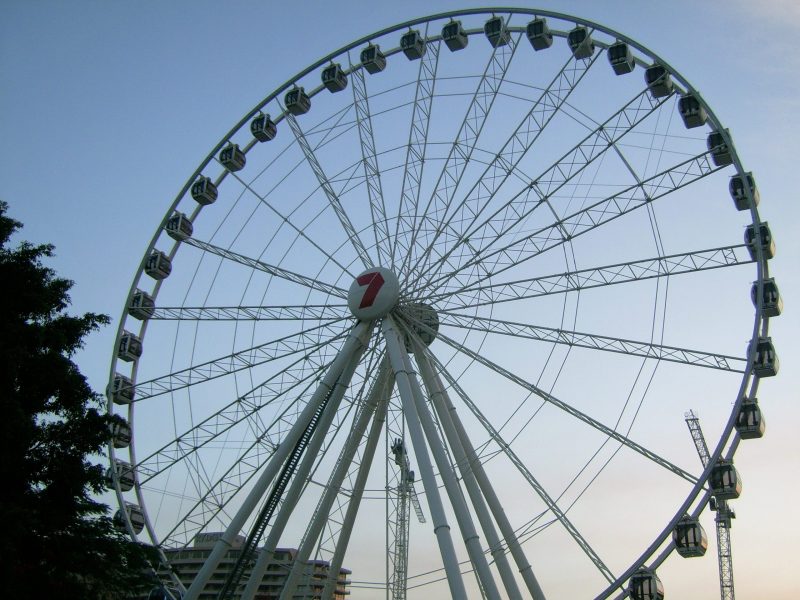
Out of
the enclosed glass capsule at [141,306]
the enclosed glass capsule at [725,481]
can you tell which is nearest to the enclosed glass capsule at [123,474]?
the enclosed glass capsule at [141,306]

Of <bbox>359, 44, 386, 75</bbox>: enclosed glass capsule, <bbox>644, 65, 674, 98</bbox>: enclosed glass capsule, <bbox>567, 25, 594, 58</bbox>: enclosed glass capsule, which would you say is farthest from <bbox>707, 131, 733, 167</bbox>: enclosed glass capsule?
<bbox>359, 44, 386, 75</bbox>: enclosed glass capsule

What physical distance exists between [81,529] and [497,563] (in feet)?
35.3

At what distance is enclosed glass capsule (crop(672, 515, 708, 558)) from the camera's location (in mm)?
23938

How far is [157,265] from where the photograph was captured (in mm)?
33500

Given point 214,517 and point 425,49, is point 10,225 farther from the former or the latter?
point 425,49

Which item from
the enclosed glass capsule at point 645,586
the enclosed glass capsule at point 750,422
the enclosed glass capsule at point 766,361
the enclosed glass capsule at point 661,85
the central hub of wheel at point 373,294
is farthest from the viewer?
the enclosed glass capsule at point 661,85

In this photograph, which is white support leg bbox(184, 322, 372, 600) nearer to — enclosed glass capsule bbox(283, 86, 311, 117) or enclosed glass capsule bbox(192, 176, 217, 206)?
enclosed glass capsule bbox(192, 176, 217, 206)

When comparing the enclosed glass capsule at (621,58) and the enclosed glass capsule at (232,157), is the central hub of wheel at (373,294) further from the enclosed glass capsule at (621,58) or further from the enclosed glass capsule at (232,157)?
the enclosed glass capsule at (621,58)

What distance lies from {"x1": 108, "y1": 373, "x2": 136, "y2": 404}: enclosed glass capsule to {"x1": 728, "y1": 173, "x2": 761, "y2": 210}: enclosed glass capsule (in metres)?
20.4

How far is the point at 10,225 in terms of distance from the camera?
20734mm

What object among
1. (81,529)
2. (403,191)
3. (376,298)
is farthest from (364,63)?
(81,529)

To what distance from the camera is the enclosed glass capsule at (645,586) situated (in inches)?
925

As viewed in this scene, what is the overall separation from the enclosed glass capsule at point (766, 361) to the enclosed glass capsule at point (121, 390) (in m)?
19.9

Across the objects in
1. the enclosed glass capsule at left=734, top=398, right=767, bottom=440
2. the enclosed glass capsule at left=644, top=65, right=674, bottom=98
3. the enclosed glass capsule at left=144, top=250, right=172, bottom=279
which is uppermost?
the enclosed glass capsule at left=644, top=65, right=674, bottom=98
